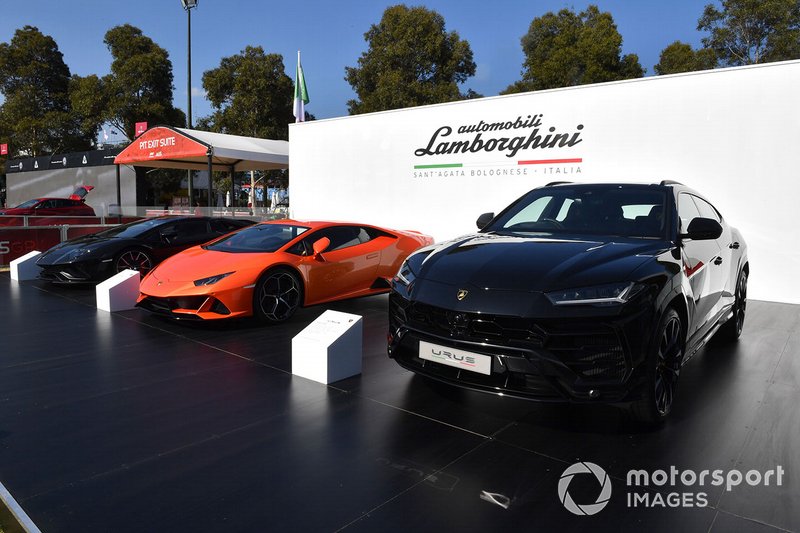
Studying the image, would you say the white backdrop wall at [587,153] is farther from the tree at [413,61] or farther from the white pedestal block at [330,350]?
the tree at [413,61]

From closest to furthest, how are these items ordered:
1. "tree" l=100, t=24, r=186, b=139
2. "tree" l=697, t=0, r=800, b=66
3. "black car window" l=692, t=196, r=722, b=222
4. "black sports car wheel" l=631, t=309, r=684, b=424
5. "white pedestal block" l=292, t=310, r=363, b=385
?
"black sports car wheel" l=631, t=309, r=684, b=424 < "white pedestal block" l=292, t=310, r=363, b=385 < "black car window" l=692, t=196, r=722, b=222 < "tree" l=697, t=0, r=800, b=66 < "tree" l=100, t=24, r=186, b=139

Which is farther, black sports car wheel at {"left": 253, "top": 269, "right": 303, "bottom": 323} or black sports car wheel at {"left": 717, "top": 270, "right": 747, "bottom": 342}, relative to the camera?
black sports car wheel at {"left": 253, "top": 269, "right": 303, "bottom": 323}

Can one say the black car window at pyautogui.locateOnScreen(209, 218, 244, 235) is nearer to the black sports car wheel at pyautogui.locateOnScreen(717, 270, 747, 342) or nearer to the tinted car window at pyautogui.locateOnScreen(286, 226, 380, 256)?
the tinted car window at pyautogui.locateOnScreen(286, 226, 380, 256)

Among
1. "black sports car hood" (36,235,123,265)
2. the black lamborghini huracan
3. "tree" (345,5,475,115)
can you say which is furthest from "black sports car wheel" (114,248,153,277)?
"tree" (345,5,475,115)

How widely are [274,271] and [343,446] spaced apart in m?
3.20

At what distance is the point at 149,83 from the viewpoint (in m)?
34.7

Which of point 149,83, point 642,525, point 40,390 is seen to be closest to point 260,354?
point 40,390

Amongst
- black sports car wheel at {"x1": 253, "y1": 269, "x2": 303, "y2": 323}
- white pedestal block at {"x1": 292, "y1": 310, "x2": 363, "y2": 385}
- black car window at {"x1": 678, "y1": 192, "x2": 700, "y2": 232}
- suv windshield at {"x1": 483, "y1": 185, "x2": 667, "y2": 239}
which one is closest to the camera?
suv windshield at {"x1": 483, "y1": 185, "x2": 667, "y2": 239}

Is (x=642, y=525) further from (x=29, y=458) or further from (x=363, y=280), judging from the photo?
(x=363, y=280)

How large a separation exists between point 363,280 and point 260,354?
7.04ft

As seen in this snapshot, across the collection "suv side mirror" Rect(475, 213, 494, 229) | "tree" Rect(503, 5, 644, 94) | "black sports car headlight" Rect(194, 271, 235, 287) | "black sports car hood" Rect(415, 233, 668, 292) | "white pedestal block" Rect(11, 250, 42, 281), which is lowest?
"white pedestal block" Rect(11, 250, 42, 281)

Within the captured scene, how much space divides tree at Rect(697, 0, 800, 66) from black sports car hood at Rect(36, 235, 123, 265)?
30495 mm

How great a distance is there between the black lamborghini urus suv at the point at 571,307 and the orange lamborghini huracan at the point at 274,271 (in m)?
2.63

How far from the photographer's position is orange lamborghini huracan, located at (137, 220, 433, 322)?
5453mm
